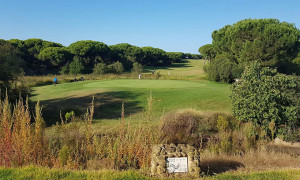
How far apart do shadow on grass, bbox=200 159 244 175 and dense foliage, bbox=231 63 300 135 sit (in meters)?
4.05

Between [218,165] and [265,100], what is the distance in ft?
16.6

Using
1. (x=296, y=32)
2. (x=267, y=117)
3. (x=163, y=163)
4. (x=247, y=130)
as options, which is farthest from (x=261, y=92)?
(x=296, y=32)

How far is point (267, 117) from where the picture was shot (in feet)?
31.1

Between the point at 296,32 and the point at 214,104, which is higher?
the point at 296,32

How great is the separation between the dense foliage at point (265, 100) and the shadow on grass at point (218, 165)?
4.05 m

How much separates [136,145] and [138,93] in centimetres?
1416

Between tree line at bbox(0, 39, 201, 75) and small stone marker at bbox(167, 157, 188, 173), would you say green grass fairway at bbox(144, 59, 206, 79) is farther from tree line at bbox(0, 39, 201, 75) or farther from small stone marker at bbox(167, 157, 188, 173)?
small stone marker at bbox(167, 157, 188, 173)

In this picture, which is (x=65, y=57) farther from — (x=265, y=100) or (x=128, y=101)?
(x=265, y=100)

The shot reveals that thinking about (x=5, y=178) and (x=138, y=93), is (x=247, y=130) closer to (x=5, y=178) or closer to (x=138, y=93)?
(x=5, y=178)

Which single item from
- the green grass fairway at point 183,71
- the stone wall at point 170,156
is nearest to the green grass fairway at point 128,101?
the stone wall at point 170,156

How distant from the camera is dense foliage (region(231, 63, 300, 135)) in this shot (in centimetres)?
963

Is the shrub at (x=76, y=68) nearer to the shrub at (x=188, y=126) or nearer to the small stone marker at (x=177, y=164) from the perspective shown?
the shrub at (x=188, y=126)

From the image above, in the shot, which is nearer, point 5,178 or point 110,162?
point 5,178

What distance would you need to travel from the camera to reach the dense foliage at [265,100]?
9.63 meters
